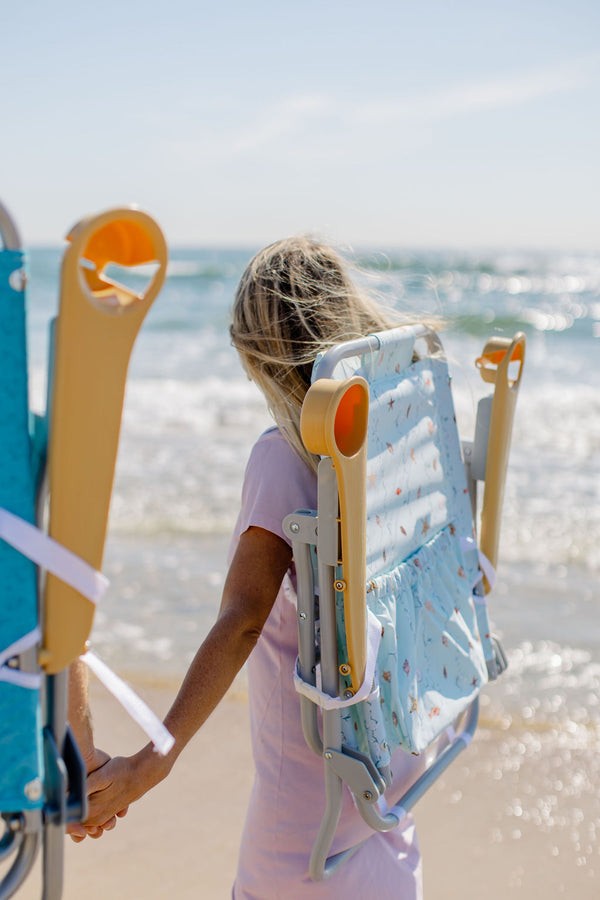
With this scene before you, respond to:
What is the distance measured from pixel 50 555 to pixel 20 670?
137 millimetres

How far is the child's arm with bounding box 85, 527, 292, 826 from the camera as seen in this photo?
4.14 feet

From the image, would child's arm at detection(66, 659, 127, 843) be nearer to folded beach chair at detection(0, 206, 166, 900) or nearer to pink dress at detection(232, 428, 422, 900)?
folded beach chair at detection(0, 206, 166, 900)

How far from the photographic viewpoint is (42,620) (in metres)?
0.96

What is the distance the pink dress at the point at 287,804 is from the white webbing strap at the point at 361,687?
18 cm

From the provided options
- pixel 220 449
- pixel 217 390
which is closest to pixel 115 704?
pixel 220 449

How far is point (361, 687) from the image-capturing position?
124 cm

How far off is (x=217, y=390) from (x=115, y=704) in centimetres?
757

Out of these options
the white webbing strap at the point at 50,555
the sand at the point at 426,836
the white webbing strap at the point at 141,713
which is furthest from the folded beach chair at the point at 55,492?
the sand at the point at 426,836

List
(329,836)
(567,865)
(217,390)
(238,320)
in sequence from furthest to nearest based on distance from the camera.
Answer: (217,390)
(567,865)
(238,320)
(329,836)

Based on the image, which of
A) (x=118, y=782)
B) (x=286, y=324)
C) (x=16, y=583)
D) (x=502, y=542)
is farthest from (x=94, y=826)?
(x=502, y=542)

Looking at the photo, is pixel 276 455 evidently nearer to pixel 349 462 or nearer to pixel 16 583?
pixel 349 462

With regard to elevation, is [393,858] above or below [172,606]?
above

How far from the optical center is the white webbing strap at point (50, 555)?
908 millimetres

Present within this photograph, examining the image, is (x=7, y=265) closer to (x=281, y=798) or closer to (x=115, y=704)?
(x=281, y=798)
